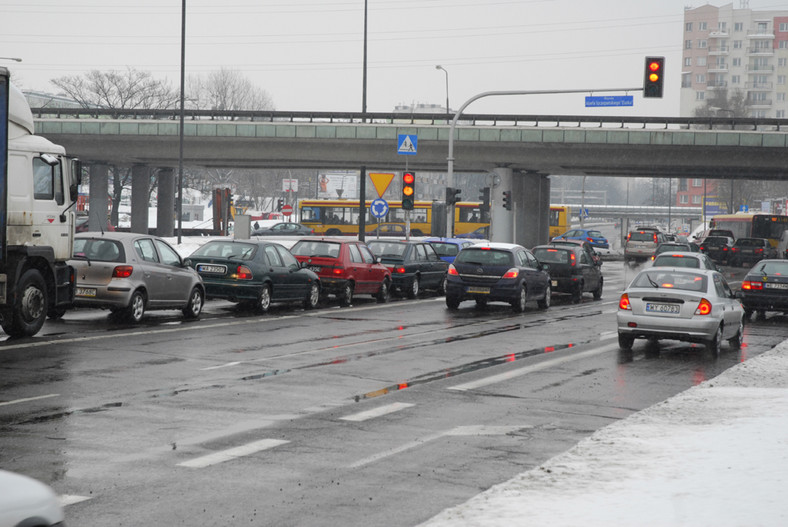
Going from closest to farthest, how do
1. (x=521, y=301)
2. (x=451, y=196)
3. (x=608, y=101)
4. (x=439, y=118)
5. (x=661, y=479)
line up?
(x=661, y=479)
(x=521, y=301)
(x=608, y=101)
(x=451, y=196)
(x=439, y=118)

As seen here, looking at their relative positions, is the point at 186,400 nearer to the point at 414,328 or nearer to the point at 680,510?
the point at 680,510

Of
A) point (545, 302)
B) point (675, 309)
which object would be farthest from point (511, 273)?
point (675, 309)

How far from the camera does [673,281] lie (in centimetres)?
1731

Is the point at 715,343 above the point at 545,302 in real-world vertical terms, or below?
above

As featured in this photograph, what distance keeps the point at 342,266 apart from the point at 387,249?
4.40 m

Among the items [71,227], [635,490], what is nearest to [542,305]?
[71,227]

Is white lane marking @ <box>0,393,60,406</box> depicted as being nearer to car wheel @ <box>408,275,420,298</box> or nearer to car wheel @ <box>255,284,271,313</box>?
car wheel @ <box>255,284,271,313</box>

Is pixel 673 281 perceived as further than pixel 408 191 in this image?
No

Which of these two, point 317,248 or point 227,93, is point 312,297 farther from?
point 227,93

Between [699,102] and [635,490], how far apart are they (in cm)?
18360

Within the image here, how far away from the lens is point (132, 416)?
9.74 meters

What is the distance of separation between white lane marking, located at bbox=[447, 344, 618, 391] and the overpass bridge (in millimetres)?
39010

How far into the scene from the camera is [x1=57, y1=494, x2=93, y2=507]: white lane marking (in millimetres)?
6559

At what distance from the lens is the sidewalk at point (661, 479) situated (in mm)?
6293
